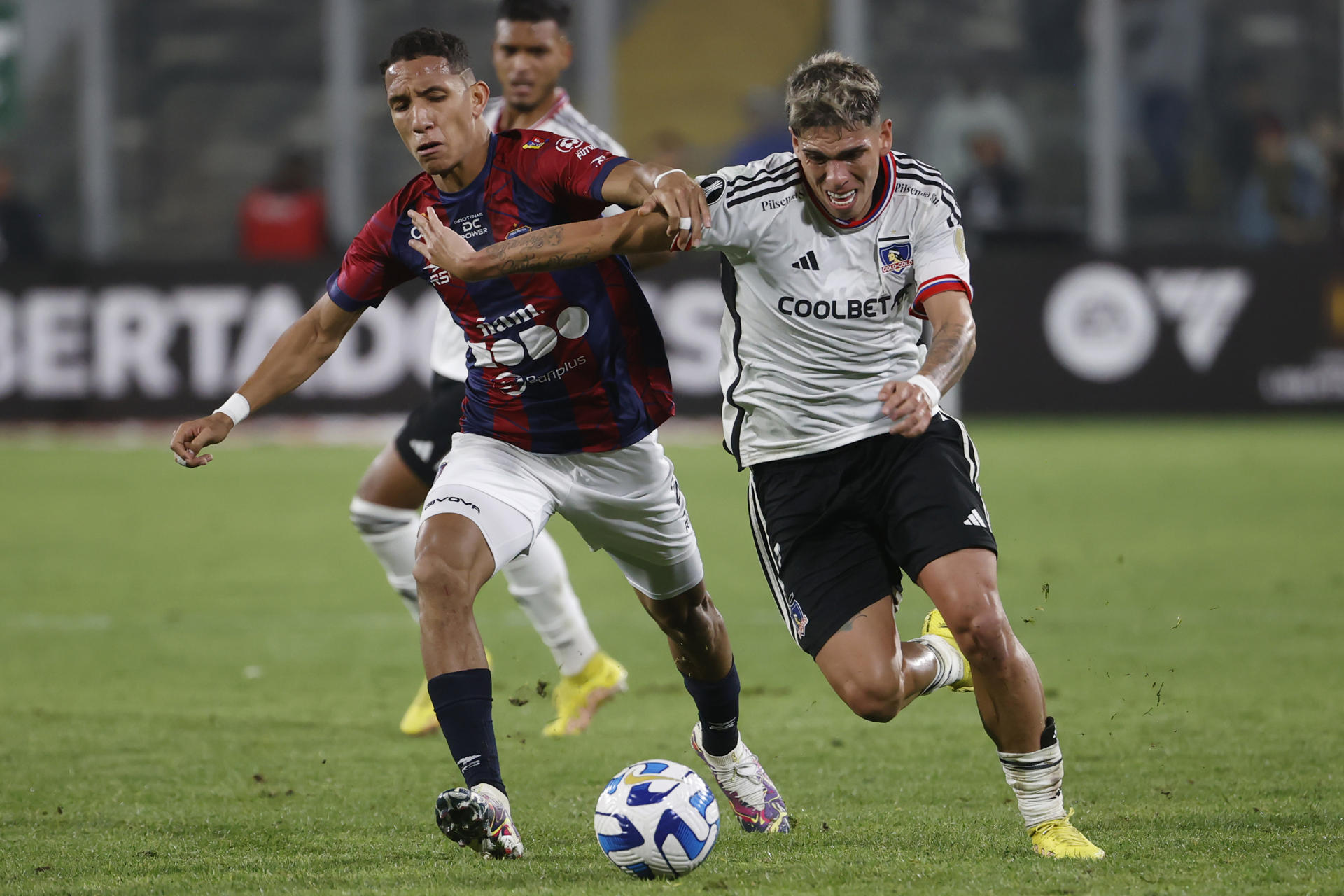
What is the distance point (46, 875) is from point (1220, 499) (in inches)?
375

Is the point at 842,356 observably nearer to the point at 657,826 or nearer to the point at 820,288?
the point at 820,288

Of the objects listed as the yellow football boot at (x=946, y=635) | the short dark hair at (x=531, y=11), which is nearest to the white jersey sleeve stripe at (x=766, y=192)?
the yellow football boot at (x=946, y=635)

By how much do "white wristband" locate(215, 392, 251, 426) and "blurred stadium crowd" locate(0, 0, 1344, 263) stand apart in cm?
1348

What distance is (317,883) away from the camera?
4.23 m

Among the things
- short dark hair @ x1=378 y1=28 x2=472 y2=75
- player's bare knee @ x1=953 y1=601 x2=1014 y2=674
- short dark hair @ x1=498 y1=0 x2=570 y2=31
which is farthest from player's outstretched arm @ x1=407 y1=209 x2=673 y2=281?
short dark hair @ x1=498 y1=0 x2=570 y2=31

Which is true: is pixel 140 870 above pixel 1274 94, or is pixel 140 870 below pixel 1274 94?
below

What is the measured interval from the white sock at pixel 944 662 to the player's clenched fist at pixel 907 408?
96cm

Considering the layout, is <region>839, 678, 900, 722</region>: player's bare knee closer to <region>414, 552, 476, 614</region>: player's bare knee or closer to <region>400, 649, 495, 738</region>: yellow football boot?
Result: <region>414, 552, 476, 614</region>: player's bare knee

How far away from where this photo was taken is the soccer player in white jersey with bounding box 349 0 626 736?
21.1 ft

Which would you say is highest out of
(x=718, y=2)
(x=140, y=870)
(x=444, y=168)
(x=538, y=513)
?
(x=718, y=2)

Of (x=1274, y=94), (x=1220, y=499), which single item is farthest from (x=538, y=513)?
(x=1274, y=94)

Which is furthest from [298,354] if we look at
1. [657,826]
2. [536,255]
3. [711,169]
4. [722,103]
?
[722,103]

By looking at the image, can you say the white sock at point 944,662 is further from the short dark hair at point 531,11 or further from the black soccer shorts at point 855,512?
the short dark hair at point 531,11

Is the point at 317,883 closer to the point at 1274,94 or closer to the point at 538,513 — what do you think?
the point at 538,513
